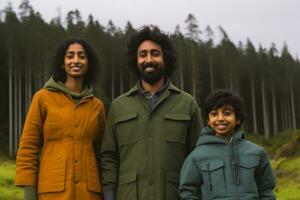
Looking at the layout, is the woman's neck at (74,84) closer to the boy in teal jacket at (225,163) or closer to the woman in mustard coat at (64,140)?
the woman in mustard coat at (64,140)

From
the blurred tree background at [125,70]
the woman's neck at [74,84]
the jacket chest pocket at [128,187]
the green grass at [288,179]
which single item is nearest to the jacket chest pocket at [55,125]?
the woman's neck at [74,84]

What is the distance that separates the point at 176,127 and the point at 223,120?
45cm

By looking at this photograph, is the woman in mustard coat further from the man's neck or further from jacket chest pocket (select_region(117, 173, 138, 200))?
the man's neck

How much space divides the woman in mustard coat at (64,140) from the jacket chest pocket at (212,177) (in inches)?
36.6

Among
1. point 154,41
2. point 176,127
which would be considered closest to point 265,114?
point 154,41

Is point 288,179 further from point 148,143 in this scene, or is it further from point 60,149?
point 60,149

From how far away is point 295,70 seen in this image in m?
58.5

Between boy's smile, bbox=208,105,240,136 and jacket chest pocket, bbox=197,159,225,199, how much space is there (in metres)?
0.25

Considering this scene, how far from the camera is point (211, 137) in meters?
3.89

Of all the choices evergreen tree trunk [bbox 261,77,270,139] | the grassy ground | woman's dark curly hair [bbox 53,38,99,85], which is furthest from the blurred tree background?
woman's dark curly hair [bbox 53,38,99,85]

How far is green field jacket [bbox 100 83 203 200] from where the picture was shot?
4.09 metres

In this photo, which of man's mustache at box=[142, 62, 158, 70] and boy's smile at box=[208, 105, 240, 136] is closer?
boy's smile at box=[208, 105, 240, 136]

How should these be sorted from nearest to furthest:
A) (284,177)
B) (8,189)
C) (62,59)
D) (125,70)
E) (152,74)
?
1. (152,74)
2. (62,59)
3. (8,189)
4. (284,177)
5. (125,70)

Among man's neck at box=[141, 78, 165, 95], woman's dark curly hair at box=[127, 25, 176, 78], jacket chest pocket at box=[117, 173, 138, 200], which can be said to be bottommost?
jacket chest pocket at box=[117, 173, 138, 200]
